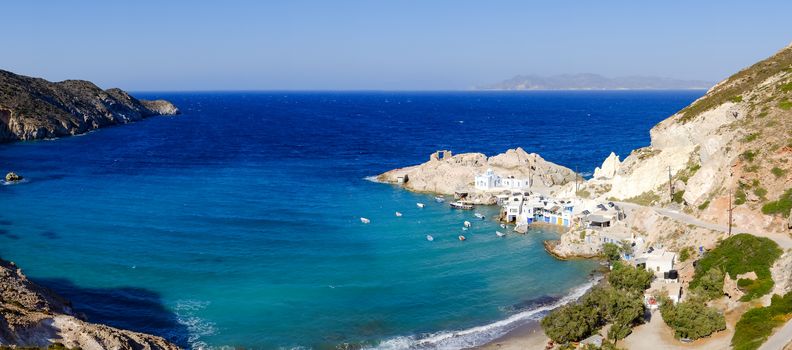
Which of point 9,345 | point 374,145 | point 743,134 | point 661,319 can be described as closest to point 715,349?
point 661,319

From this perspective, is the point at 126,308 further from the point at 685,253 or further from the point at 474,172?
the point at 474,172

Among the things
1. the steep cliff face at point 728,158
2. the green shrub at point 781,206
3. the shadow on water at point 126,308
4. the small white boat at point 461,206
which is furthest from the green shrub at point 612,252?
the shadow on water at point 126,308

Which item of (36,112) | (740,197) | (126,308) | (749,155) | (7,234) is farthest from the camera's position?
(36,112)

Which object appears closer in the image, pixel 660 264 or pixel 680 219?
pixel 660 264

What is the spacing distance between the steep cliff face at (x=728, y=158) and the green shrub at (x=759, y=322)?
14.4 meters

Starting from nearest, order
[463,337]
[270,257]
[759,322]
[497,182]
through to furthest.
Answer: [759,322] < [463,337] < [270,257] < [497,182]

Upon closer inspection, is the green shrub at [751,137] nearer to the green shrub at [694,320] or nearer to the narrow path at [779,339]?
the green shrub at [694,320]

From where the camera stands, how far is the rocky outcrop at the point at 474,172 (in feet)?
315

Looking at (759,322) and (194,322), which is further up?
(759,322)

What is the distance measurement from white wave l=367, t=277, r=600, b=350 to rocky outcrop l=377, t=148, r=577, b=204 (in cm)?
4415

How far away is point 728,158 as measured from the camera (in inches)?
2491

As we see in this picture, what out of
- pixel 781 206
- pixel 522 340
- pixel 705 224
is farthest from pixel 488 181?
pixel 522 340

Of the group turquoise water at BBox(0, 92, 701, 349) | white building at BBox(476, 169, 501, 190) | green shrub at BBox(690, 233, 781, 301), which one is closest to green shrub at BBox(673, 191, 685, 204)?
green shrub at BBox(690, 233, 781, 301)

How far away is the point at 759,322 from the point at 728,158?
27.6m
